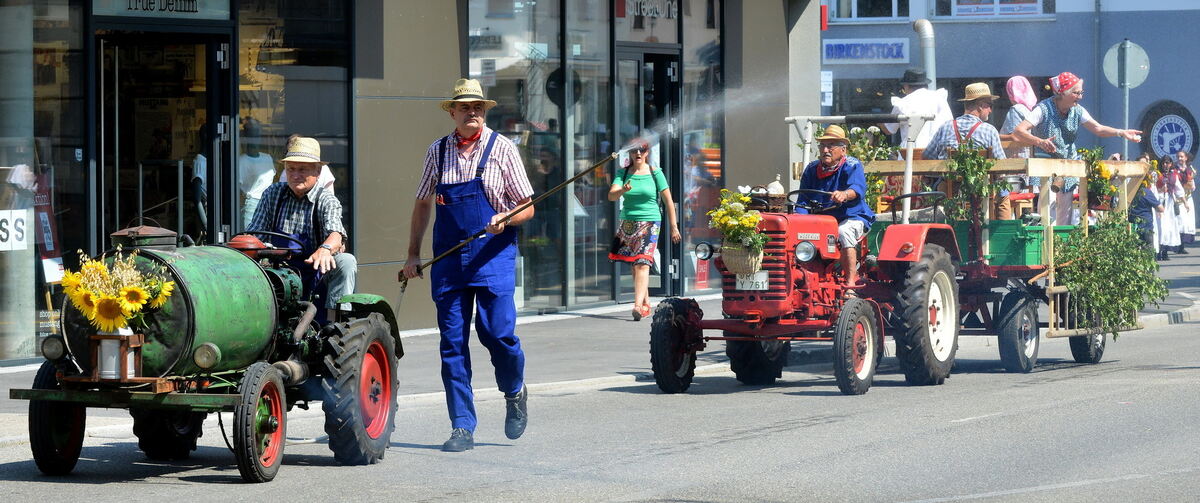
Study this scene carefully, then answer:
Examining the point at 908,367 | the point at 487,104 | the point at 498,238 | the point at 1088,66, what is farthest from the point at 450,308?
the point at 1088,66

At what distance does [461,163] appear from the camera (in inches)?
371

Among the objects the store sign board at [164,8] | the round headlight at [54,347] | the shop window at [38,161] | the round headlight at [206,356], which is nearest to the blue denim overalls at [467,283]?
the round headlight at [206,356]

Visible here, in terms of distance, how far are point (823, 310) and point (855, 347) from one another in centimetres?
52

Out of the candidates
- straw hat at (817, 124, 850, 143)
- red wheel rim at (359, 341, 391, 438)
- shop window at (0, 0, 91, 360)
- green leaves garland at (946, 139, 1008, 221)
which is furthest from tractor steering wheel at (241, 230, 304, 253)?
green leaves garland at (946, 139, 1008, 221)

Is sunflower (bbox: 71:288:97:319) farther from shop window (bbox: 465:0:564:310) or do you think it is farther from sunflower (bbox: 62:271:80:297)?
shop window (bbox: 465:0:564:310)

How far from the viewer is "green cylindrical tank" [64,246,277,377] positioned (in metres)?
8.03

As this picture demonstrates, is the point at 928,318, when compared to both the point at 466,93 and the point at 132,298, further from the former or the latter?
the point at 132,298

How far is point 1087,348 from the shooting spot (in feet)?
48.6

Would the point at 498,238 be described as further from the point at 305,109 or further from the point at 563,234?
the point at 563,234

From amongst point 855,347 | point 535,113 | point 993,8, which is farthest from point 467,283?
point 993,8

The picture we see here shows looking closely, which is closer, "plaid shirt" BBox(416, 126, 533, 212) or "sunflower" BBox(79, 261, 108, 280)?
"sunflower" BBox(79, 261, 108, 280)

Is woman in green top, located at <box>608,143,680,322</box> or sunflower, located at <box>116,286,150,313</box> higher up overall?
woman in green top, located at <box>608,143,680,322</box>

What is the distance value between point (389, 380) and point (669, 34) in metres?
11.5

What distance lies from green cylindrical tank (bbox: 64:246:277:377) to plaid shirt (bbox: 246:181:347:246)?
822mm
